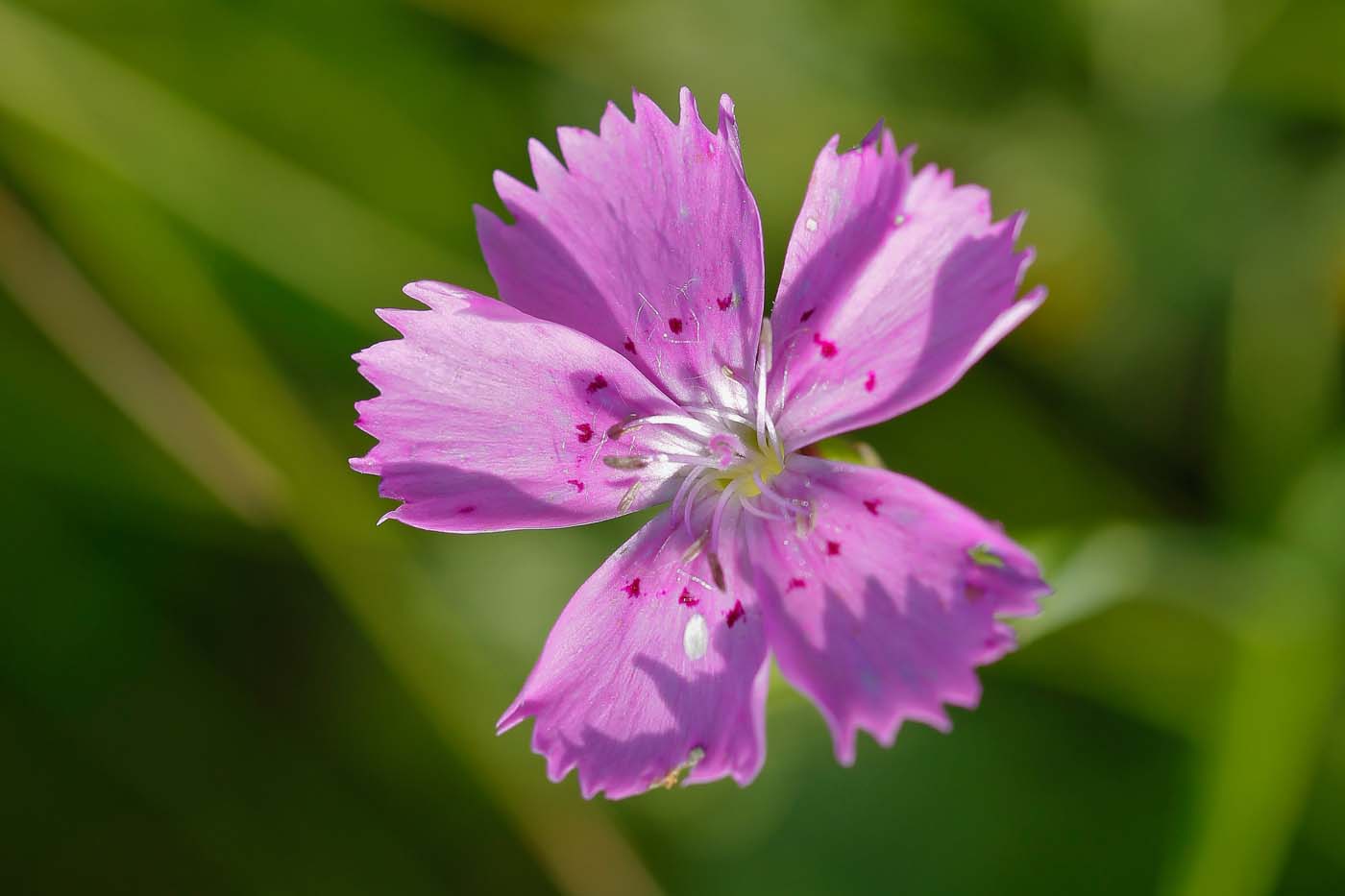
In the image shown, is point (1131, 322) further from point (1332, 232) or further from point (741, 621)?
point (741, 621)

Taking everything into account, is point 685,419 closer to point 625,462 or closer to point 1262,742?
point 625,462

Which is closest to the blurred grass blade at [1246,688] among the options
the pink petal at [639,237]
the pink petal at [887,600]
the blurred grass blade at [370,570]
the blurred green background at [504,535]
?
the blurred green background at [504,535]

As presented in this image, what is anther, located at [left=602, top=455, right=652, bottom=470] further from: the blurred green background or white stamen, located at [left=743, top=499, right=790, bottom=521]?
the blurred green background

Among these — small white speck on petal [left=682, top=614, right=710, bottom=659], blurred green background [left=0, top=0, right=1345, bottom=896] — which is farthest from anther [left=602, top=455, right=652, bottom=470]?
blurred green background [left=0, top=0, right=1345, bottom=896]

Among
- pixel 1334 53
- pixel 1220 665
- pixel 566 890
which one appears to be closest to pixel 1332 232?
pixel 1334 53

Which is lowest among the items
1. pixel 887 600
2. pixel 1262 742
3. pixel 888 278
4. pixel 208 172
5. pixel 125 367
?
pixel 1262 742

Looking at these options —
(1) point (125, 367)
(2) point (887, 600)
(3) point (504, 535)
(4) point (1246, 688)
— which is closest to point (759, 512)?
(2) point (887, 600)

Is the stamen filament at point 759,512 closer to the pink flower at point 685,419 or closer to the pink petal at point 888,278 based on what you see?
the pink flower at point 685,419
